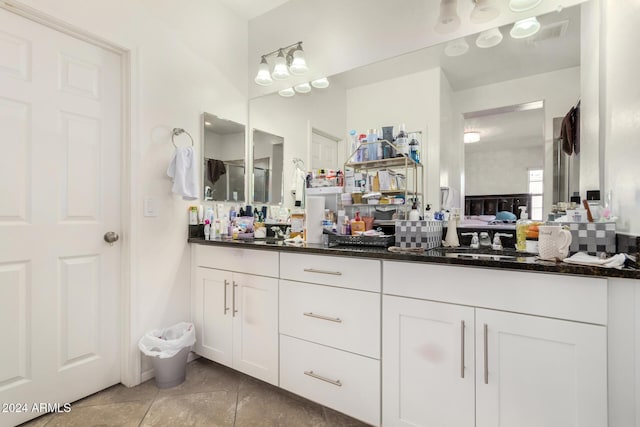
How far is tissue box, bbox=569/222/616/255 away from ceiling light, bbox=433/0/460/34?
1.25 m

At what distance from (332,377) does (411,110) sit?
157 cm

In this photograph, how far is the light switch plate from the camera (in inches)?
77.7

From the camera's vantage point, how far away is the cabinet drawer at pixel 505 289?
1.01 meters

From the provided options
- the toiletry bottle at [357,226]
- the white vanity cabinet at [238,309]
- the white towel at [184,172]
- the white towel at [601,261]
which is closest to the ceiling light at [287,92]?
the white towel at [184,172]

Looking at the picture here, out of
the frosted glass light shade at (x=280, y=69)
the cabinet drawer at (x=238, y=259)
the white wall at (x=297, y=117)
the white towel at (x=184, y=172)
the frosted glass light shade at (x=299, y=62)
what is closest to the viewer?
the cabinet drawer at (x=238, y=259)

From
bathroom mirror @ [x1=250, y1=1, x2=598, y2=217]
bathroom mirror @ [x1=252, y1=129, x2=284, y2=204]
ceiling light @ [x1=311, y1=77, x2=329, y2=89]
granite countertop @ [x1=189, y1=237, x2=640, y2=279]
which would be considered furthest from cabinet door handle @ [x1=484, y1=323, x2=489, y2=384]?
ceiling light @ [x1=311, y1=77, x2=329, y2=89]

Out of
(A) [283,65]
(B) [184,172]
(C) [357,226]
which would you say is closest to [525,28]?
(C) [357,226]

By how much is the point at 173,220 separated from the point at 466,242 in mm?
1842

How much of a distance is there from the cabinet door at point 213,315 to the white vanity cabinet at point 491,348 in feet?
3.38

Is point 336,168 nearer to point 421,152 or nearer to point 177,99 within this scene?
point 421,152

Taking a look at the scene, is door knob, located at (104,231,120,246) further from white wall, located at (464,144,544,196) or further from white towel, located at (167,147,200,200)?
white wall, located at (464,144,544,196)

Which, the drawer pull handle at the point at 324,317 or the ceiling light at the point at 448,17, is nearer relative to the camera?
the drawer pull handle at the point at 324,317

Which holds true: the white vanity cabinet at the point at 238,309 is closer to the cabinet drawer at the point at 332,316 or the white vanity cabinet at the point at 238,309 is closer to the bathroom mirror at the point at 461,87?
the cabinet drawer at the point at 332,316

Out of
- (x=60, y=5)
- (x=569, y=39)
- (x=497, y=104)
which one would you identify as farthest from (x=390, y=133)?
(x=60, y=5)
